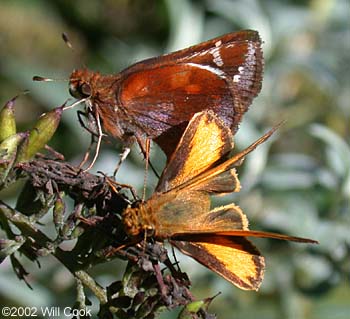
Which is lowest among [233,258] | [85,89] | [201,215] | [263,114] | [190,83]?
[263,114]

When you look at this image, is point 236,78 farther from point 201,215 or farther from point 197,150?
point 201,215

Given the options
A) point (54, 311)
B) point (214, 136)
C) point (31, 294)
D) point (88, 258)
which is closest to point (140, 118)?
point (214, 136)

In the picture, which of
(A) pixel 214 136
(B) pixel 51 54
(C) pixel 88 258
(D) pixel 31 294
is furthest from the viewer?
(B) pixel 51 54

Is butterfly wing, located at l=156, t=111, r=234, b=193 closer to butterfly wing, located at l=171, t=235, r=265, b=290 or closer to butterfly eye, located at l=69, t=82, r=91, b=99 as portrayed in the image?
butterfly wing, located at l=171, t=235, r=265, b=290

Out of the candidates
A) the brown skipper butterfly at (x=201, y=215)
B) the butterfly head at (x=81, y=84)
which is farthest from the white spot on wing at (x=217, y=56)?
the brown skipper butterfly at (x=201, y=215)

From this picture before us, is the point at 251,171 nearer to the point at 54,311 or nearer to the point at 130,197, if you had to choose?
the point at 54,311

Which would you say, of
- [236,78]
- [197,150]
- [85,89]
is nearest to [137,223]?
[197,150]
